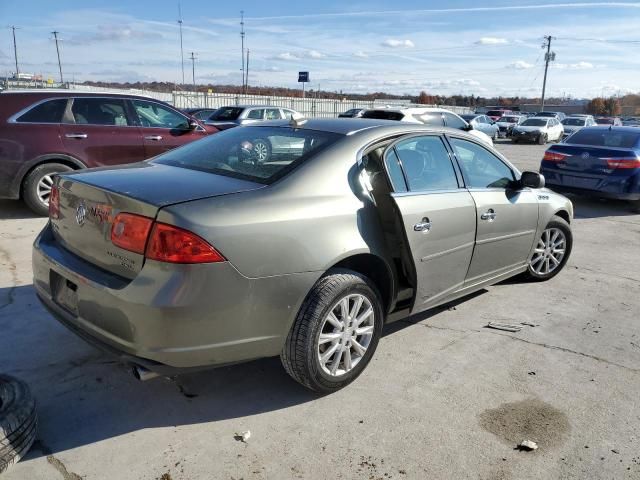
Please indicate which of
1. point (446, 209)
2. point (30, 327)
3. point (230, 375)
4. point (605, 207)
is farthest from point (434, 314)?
point (605, 207)

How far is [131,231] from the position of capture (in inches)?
103

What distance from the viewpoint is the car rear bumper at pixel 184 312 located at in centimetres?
247

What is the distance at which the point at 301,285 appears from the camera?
2795mm

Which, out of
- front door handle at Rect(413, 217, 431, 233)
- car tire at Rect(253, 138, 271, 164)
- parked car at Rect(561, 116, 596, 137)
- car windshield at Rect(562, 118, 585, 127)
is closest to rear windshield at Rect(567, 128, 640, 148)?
front door handle at Rect(413, 217, 431, 233)

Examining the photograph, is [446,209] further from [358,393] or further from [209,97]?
[209,97]

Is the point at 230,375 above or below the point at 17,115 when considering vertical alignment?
below

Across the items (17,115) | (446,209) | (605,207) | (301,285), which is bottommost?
(605,207)

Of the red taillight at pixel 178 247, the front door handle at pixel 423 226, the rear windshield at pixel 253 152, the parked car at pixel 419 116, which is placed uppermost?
the parked car at pixel 419 116

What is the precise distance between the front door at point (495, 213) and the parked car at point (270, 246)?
0.03m

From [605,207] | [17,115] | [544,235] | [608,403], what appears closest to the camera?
[608,403]

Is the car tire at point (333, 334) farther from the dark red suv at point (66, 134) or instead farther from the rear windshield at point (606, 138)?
the rear windshield at point (606, 138)

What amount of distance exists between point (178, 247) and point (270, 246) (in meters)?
0.46

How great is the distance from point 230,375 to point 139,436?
2.41 feet

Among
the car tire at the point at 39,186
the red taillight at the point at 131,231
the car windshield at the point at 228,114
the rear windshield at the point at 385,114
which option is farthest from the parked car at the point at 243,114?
the red taillight at the point at 131,231
